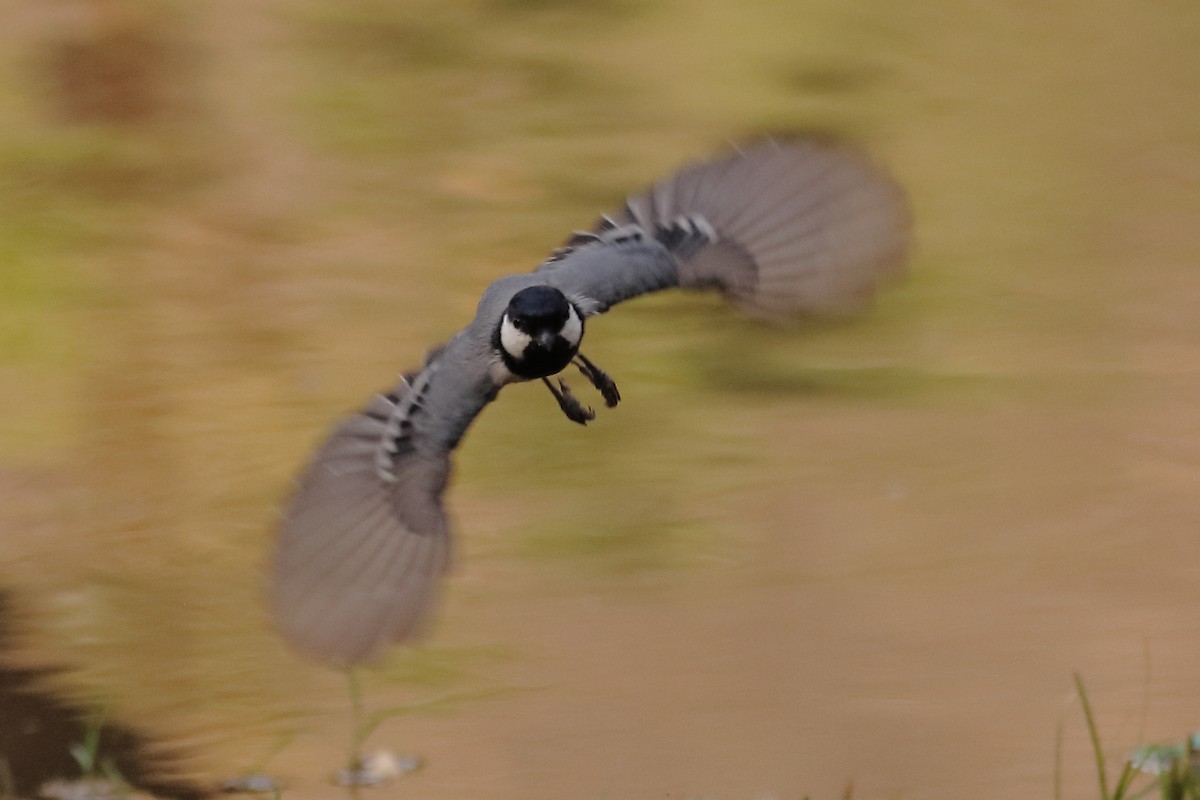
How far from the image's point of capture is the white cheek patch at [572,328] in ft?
10.9

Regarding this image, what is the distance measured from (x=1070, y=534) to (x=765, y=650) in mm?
870

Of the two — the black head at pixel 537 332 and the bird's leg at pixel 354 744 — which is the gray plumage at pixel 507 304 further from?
the bird's leg at pixel 354 744

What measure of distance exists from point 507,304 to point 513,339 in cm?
12

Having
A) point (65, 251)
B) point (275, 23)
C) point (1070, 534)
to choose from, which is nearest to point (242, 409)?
point (65, 251)

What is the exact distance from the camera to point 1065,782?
4.09 m

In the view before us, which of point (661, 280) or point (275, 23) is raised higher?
point (275, 23)

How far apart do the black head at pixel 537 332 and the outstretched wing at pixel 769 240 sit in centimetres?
20

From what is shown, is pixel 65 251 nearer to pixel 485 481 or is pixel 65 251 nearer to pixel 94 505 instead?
pixel 94 505

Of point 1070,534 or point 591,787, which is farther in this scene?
point 1070,534

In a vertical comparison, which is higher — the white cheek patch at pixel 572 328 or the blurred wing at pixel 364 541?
the white cheek patch at pixel 572 328

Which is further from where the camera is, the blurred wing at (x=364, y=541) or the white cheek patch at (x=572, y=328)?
the white cheek patch at (x=572, y=328)

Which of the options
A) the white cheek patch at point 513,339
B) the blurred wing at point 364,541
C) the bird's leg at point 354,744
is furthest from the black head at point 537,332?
the bird's leg at point 354,744

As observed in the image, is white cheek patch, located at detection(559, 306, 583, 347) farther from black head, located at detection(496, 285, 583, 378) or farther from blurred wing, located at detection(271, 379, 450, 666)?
blurred wing, located at detection(271, 379, 450, 666)

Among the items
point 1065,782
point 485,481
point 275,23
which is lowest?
point 1065,782
